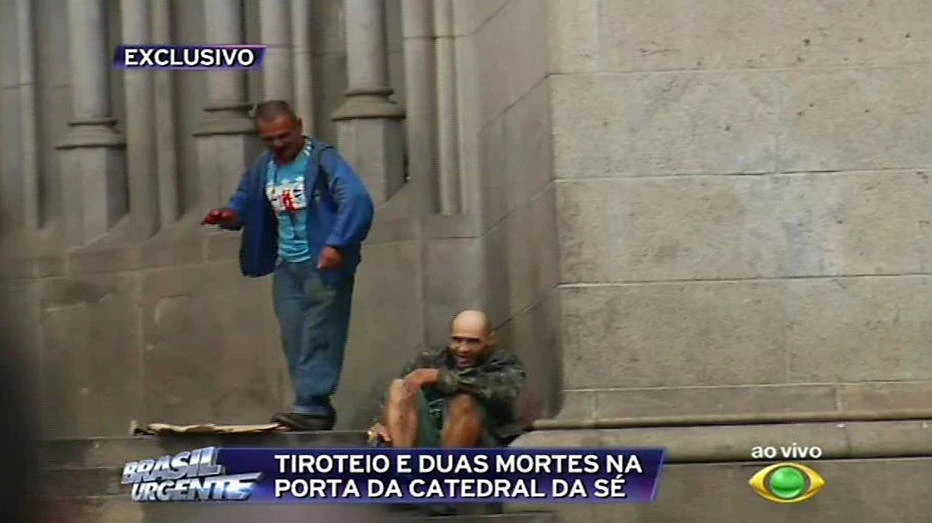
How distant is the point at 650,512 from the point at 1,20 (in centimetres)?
518

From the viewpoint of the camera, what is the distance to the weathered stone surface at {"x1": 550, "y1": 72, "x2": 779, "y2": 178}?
8617mm

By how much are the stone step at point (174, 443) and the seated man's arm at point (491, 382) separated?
0.58 m

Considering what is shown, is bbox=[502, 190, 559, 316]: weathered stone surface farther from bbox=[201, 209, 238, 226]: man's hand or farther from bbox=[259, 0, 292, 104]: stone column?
bbox=[259, 0, 292, 104]: stone column

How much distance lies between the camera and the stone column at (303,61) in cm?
1091

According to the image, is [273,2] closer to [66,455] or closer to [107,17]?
[107,17]

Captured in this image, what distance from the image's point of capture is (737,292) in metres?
8.56

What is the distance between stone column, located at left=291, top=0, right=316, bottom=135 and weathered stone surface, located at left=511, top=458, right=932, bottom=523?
345 cm

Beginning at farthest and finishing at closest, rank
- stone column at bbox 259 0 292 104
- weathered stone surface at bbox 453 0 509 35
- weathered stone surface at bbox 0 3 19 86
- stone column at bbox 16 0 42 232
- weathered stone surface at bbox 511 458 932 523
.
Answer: weathered stone surface at bbox 0 3 19 86, stone column at bbox 16 0 42 232, stone column at bbox 259 0 292 104, weathered stone surface at bbox 453 0 509 35, weathered stone surface at bbox 511 458 932 523

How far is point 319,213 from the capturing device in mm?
9031

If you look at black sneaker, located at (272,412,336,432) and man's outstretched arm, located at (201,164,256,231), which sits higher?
man's outstretched arm, located at (201,164,256,231)

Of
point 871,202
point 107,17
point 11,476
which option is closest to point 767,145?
point 871,202

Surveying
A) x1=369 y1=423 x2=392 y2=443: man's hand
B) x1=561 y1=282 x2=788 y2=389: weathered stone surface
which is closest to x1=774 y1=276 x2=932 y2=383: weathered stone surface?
x1=561 y1=282 x2=788 y2=389: weathered stone surface

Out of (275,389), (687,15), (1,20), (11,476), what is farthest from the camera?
(1,20)

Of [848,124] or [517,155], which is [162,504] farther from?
[848,124]
